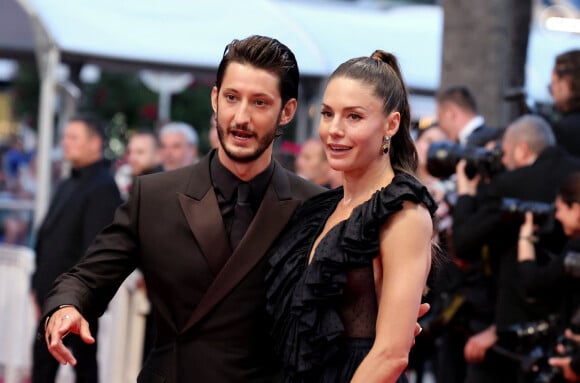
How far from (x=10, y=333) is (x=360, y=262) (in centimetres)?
690

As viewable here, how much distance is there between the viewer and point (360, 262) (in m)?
3.38

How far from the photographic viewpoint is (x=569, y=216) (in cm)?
605

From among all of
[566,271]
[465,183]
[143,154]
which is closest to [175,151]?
[143,154]

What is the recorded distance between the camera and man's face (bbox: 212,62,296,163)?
3.78 metres

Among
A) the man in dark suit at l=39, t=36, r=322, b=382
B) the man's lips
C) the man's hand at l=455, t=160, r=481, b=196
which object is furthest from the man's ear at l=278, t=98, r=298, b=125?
the man's hand at l=455, t=160, r=481, b=196

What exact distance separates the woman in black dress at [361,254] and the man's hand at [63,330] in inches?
23.1

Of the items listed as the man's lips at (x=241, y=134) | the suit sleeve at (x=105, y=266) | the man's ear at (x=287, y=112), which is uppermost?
the man's ear at (x=287, y=112)

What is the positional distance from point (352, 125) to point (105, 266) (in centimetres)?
101

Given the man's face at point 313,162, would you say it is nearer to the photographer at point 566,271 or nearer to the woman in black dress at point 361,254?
the photographer at point 566,271

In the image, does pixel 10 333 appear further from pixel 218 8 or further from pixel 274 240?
pixel 274 240

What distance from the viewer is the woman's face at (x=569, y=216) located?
601 centimetres

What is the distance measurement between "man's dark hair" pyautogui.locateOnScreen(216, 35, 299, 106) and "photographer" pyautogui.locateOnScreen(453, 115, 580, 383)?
2975 mm

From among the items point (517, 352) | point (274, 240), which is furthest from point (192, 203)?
point (517, 352)

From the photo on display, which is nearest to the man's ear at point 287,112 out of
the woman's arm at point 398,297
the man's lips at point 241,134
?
the man's lips at point 241,134
